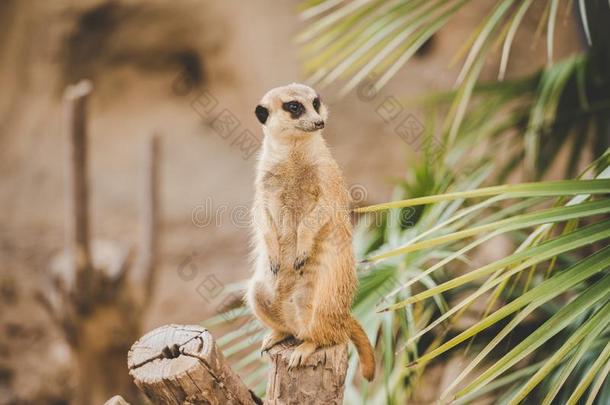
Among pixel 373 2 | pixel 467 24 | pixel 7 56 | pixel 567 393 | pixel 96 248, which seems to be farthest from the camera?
pixel 7 56

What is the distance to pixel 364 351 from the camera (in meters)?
1.80

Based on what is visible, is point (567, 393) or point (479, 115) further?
point (479, 115)

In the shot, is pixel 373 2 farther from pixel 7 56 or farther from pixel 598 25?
pixel 7 56

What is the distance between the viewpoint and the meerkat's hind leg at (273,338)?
6.11ft

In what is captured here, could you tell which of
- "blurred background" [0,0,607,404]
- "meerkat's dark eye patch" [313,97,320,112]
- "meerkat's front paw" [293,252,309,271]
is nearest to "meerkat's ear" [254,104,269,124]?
"meerkat's dark eye patch" [313,97,320,112]

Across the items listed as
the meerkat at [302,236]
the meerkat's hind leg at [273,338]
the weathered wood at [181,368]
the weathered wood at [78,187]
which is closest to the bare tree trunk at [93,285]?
the weathered wood at [78,187]

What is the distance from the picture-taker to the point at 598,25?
2631 millimetres

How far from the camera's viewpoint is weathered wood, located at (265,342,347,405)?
1.58 m

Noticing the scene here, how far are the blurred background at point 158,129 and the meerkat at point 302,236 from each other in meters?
2.80

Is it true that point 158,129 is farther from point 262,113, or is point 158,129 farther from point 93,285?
point 262,113

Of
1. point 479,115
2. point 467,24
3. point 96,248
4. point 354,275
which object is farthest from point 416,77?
point 354,275

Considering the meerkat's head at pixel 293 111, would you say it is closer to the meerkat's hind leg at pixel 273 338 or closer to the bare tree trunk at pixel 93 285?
the meerkat's hind leg at pixel 273 338

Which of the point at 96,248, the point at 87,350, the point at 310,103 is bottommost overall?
the point at 87,350

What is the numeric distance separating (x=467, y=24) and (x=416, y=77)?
1.65ft
